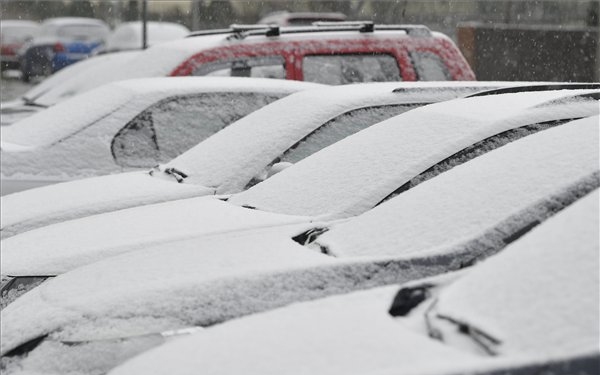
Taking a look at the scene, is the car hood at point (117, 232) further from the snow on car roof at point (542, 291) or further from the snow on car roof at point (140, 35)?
the snow on car roof at point (140, 35)

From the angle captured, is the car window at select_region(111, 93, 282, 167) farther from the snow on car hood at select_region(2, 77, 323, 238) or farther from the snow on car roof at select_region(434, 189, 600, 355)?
the snow on car roof at select_region(434, 189, 600, 355)

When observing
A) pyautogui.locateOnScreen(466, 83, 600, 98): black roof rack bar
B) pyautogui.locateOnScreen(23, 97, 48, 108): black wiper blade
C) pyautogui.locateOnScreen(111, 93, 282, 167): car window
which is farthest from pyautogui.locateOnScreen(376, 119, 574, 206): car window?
pyautogui.locateOnScreen(23, 97, 48, 108): black wiper blade

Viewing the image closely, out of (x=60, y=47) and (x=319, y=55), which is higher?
(x=319, y=55)

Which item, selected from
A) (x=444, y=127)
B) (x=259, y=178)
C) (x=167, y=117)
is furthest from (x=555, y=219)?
(x=167, y=117)

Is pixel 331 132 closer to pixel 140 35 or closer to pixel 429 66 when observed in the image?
pixel 429 66

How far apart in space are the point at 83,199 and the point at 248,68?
10.7 ft

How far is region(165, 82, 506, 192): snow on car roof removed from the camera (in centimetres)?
604

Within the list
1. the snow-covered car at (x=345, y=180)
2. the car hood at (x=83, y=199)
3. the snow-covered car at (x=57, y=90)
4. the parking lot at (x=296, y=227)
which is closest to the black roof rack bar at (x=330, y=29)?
the parking lot at (x=296, y=227)

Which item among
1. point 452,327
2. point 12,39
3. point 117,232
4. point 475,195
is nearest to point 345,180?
point 117,232

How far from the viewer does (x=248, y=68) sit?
30.1 feet

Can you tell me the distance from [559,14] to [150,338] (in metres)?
27.0

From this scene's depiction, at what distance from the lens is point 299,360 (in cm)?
287

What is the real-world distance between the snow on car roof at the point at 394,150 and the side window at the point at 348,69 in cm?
399

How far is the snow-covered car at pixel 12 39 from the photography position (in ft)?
119
